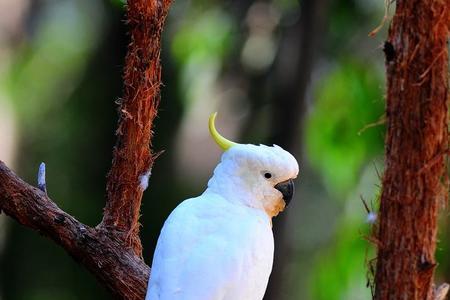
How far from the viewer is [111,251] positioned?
76.2 inches

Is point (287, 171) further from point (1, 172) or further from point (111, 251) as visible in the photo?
point (1, 172)

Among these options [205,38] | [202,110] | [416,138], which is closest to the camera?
[416,138]

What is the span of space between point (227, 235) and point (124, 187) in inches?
11.9

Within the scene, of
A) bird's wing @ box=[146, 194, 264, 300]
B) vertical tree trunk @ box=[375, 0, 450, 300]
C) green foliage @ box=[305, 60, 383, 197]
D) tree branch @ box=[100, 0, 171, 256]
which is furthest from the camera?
green foliage @ box=[305, 60, 383, 197]

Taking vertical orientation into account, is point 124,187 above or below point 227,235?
above

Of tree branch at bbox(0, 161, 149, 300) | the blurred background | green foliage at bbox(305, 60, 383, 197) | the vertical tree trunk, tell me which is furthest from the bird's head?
green foliage at bbox(305, 60, 383, 197)

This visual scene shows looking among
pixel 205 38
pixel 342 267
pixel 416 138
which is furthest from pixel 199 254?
pixel 205 38

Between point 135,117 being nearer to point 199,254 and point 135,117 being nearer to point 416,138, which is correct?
point 199,254

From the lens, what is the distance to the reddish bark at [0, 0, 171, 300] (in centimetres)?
191

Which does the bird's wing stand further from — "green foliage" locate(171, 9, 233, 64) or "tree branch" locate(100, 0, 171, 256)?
"green foliage" locate(171, 9, 233, 64)

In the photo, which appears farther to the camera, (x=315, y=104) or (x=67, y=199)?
(x=67, y=199)

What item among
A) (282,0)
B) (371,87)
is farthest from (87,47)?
(371,87)

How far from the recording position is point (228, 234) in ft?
5.97

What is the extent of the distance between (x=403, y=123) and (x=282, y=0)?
270 cm
